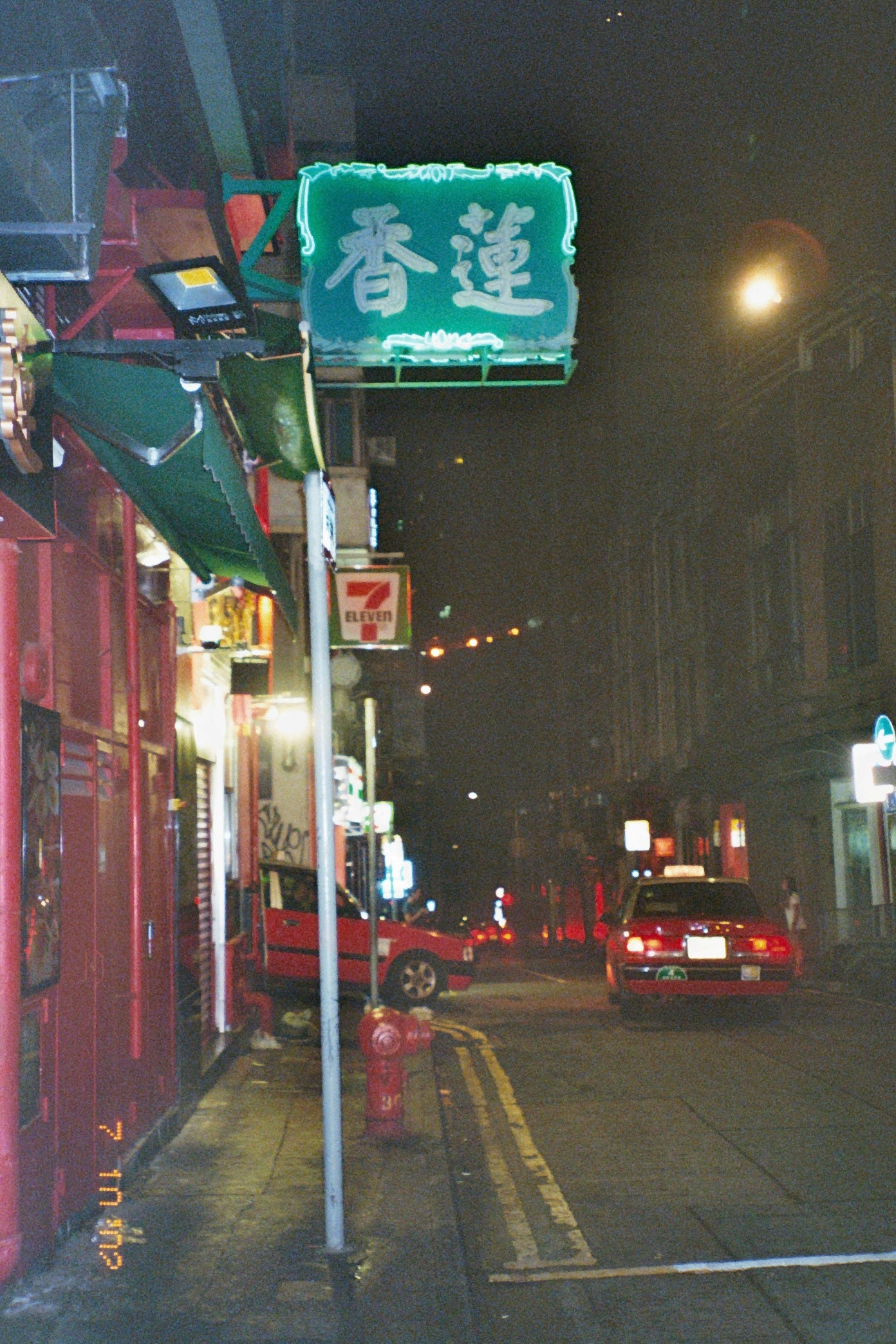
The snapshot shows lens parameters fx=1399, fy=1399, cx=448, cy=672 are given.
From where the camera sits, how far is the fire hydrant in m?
9.84

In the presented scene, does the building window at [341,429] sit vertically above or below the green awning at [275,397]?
above

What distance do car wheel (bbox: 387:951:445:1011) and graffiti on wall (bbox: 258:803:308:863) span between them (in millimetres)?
9723

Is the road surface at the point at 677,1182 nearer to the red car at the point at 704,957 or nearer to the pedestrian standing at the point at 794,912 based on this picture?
the red car at the point at 704,957

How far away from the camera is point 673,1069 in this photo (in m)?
12.7

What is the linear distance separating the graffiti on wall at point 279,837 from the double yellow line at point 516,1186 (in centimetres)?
1622

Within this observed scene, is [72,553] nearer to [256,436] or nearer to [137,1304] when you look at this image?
[256,436]

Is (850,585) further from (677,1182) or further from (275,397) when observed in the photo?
(275,397)

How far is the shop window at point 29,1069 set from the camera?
6.13 metres

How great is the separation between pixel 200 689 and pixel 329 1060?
6.78 m

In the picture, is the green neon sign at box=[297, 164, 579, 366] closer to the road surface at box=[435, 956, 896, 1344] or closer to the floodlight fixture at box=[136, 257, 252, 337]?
the floodlight fixture at box=[136, 257, 252, 337]

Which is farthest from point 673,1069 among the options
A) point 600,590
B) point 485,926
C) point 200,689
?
point 485,926

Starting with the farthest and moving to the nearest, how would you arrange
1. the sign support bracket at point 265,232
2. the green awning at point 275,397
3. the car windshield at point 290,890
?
the car windshield at point 290,890, the sign support bracket at point 265,232, the green awning at point 275,397

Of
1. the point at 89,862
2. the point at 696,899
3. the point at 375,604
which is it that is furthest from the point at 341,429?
the point at 89,862

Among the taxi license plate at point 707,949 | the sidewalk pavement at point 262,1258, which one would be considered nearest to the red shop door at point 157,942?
the sidewalk pavement at point 262,1258
